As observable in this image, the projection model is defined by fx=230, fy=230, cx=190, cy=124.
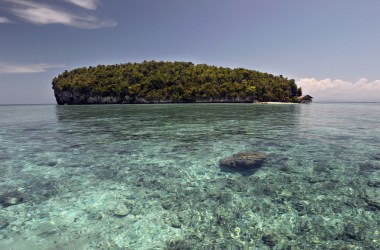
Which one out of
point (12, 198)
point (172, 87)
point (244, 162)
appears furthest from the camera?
point (172, 87)

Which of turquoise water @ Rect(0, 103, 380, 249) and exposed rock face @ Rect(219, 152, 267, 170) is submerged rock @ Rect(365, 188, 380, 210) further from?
exposed rock face @ Rect(219, 152, 267, 170)

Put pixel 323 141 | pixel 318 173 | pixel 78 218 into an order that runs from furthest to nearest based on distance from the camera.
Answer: pixel 323 141
pixel 318 173
pixel 78 218

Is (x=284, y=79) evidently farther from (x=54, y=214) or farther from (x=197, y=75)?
(x=54, y=214)

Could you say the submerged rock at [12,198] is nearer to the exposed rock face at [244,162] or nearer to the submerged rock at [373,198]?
the exposed rock face at [244,162]

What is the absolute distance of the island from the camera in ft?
502

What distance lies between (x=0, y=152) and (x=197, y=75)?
16211 cm

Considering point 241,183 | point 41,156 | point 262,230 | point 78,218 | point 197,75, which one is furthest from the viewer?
point 197,75

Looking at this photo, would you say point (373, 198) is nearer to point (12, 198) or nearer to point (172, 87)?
point (12, 198)

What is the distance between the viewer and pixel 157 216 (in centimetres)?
661

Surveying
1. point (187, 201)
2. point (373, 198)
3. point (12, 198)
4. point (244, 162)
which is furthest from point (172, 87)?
point (373, 198)

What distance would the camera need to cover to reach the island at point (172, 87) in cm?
15288

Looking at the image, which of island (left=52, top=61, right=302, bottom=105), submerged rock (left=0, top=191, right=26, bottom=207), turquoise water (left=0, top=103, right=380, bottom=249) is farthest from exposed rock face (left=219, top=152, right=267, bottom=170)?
island (left=52, top=61, right=302, bottom=105)

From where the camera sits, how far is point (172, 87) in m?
155

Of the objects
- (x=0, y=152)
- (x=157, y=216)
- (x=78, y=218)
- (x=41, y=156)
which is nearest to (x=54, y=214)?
(x=78, y=218)
